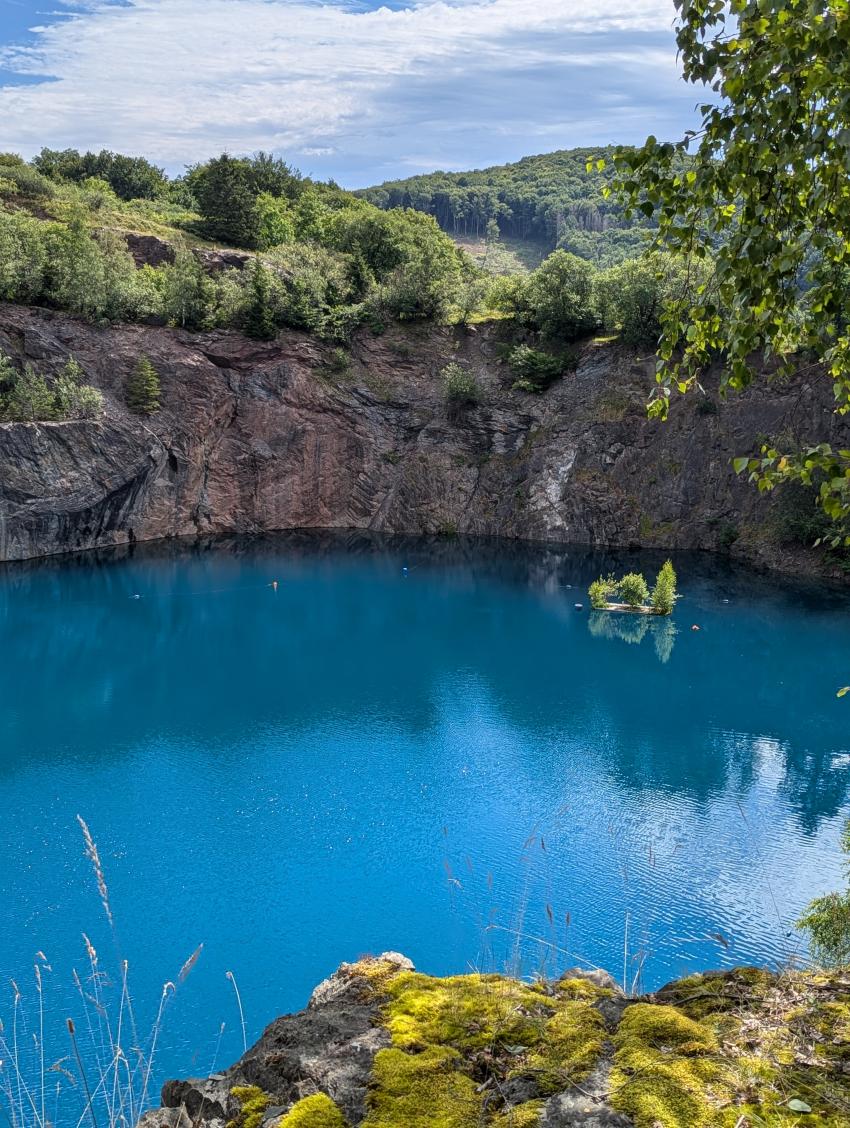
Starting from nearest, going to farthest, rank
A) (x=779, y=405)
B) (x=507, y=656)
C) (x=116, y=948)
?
1. (x=116, y=948)
2. (x=507, y=656)
3. (x=779, y=405)

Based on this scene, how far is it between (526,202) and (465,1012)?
5099 inches

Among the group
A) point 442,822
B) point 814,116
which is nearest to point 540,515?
point 442,822

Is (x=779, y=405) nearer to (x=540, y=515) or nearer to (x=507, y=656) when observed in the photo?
(x=540, y=515)

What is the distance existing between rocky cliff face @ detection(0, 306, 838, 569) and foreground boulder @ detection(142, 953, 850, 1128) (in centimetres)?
3943

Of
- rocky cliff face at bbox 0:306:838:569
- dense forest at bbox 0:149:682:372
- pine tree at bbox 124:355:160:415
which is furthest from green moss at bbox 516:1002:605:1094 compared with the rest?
pine tree at bbox 124:355:160:415

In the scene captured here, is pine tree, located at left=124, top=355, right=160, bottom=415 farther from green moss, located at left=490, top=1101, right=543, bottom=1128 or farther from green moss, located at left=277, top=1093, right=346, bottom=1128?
green moss, located at left=490, top=1101, right=543, bottom=1128

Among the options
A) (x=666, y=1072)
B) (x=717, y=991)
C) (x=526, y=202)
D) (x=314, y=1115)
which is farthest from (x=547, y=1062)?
(x=526, y=202)

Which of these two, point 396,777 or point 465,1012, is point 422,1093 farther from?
point 396,777

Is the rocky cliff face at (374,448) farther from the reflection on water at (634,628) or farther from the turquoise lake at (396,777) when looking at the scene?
the reflection on water at (634,628)

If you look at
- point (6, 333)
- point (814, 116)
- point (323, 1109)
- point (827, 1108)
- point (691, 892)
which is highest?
point (6, 333)

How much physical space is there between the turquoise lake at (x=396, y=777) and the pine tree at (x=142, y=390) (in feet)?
30.6

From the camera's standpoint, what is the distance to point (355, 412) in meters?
51.3

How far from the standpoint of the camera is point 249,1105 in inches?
159

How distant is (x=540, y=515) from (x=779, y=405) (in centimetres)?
1302
